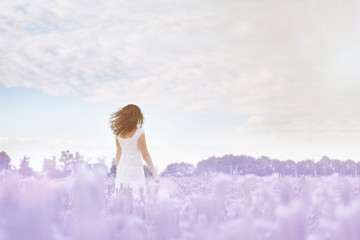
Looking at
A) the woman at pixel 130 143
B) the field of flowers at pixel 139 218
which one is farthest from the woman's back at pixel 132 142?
the field of flowers at pixel 139 218

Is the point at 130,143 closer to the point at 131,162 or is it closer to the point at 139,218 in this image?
the point at 131,162

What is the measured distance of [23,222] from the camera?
117 cm

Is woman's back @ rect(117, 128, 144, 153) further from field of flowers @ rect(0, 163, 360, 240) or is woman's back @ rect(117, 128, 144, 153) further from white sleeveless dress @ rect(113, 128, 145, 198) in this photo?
field of flowers @ rect(0, 163, 360, 240)

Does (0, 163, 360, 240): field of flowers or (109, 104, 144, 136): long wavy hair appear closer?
(0, 163, 360, 240): field of flowers

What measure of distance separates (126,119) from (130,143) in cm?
49

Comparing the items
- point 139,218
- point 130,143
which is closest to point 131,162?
point 130,143

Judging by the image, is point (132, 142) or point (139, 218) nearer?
point (139, 218)

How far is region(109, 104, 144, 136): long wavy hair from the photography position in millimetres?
7633

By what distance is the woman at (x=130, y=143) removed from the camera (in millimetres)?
7457

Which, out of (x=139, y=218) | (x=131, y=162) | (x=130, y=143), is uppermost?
(x=130, y=143)

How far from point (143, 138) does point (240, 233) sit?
6.42 meters

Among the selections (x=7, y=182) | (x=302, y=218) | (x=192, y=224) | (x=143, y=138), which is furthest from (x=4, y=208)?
(x=143, y=138)

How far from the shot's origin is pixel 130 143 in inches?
297

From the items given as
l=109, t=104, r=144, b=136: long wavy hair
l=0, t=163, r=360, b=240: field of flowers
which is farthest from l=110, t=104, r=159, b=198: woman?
l=0, t=163, r=360, b=240: field of flowers
